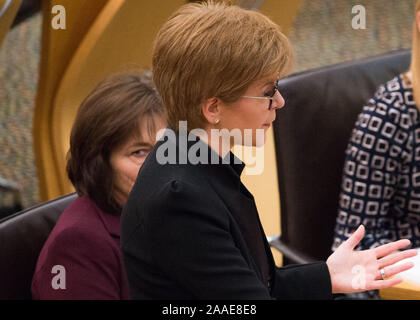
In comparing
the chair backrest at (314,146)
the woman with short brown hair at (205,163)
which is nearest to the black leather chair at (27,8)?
the chair backrest at (314,146)

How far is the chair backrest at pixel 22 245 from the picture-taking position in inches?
49.0

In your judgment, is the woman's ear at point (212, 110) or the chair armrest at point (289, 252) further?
the chair armrest at point (289, 252)

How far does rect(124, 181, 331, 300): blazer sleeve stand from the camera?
88 cm

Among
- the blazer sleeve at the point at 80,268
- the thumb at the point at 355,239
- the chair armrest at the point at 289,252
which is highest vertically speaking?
the thumb at the point at 355,239

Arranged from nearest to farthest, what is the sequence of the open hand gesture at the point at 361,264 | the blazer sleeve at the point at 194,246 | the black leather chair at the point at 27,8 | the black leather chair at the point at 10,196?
the blazer sleeve at the point at 194,246, the open hand gesture at the point at 361,264, the black leather chair at the point at 27,8, the black leather chair at the point at 10,196

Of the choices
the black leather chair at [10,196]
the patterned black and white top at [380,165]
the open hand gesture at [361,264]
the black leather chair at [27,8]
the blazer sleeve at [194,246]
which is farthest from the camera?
the black leather chair at [10,196]

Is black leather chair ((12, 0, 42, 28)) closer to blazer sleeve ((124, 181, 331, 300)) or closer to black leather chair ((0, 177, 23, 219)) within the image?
black leather chair ((0, 177, 23, 219))

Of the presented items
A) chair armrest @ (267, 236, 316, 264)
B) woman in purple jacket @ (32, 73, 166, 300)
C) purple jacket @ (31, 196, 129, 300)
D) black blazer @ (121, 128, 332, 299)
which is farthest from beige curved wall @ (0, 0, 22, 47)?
black blazer @ (121, 128, 332, 299)

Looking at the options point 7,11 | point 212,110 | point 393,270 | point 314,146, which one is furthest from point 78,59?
point 393,270

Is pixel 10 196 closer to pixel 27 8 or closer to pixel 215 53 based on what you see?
pixel 27 8

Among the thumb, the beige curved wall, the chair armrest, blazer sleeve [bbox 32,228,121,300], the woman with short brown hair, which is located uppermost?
the beige curved wall

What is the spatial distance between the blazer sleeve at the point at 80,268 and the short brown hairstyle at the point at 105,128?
0.08 meters

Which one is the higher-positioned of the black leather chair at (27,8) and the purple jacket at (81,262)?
the black leather chair at (27,8)

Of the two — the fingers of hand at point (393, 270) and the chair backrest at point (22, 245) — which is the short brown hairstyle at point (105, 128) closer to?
the chair backrest at point (22, 245)
